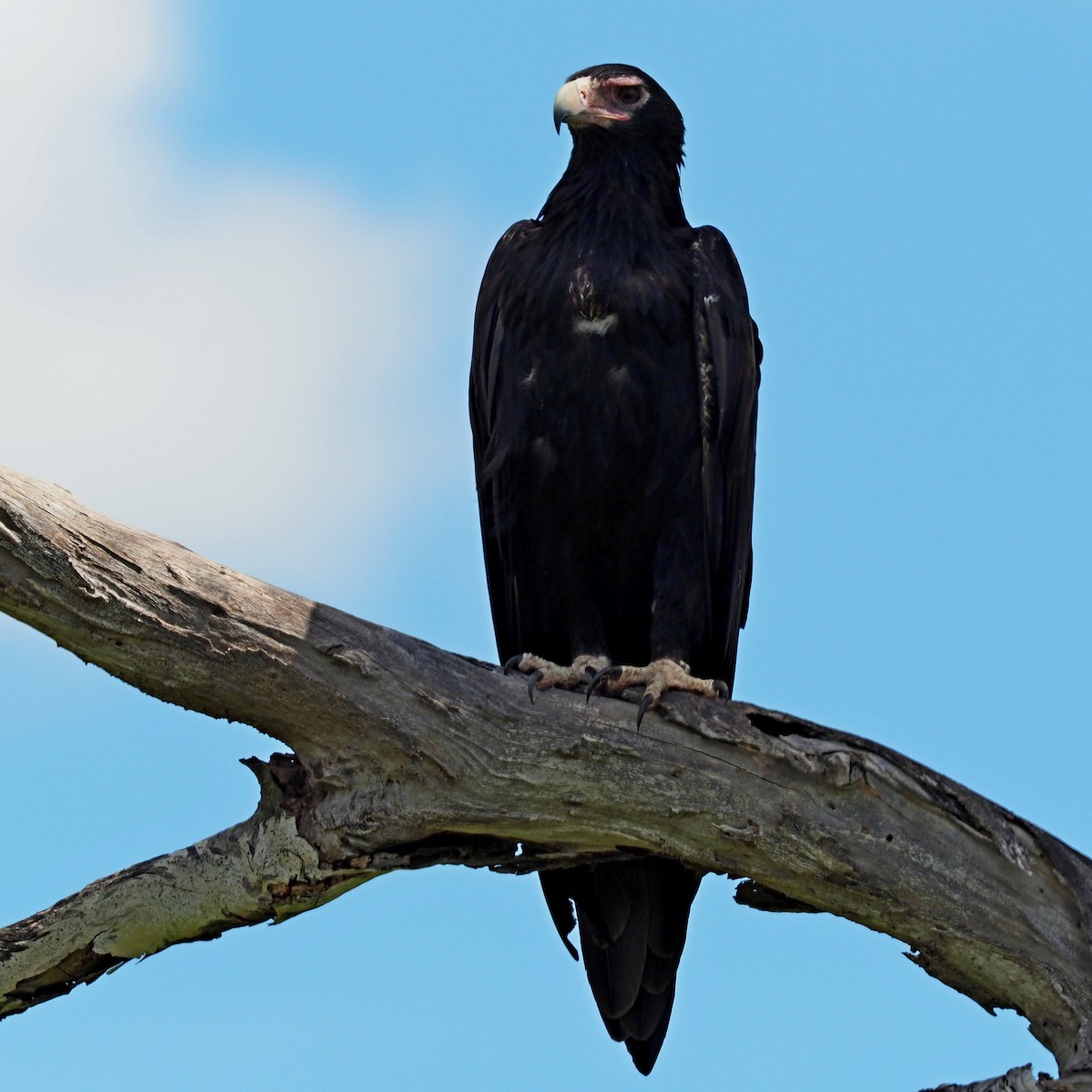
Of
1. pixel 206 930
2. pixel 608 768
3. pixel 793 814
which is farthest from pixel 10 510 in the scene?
pixel 793 814

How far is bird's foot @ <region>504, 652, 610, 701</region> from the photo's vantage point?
16.8 ft

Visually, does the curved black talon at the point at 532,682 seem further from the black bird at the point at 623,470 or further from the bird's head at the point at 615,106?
the bird's head at the point at 615,106

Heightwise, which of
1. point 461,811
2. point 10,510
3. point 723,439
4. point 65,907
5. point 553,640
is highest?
point 723,439

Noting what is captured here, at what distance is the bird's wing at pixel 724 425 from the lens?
597 cm

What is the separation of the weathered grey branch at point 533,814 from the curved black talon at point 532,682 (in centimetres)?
3

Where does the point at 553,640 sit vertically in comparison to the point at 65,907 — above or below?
above

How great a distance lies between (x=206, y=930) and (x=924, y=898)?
2285 mm

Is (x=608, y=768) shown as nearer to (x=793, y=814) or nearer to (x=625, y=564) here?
(x=793, y=814)

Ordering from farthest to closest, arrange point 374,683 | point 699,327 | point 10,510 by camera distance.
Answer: point 699,327, point 374,683, point 10,510

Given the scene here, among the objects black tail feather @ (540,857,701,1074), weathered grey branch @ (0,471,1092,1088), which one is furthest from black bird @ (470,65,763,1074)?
weathered grey branch @ (0,471,1092,1088)

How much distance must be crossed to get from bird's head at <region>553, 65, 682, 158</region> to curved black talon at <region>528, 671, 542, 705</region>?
259cm

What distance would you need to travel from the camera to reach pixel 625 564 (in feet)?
20.0

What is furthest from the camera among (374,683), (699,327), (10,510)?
(699,327)

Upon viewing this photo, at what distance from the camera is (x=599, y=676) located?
518 cm
